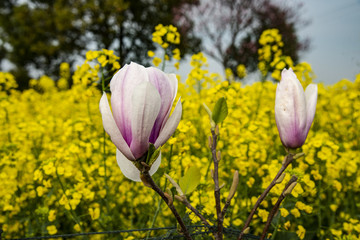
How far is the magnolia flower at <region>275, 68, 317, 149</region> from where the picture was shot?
19.1 inches

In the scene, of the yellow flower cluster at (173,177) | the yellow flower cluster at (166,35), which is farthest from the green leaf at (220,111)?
the yellow flower cluster at (166,35)

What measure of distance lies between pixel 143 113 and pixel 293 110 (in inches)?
8.4

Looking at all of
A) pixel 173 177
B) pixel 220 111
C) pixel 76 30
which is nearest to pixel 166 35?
pixel 173 177

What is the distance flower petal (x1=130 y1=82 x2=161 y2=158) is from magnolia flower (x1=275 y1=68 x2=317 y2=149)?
0.18 m

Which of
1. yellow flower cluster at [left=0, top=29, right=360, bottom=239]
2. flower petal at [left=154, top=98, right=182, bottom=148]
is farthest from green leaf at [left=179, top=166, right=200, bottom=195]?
yellow flower cluster at [left=0, top=29, right=360, bottom=239]

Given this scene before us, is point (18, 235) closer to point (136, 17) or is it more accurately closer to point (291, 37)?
point (136, 17)

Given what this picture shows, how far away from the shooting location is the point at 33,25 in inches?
538

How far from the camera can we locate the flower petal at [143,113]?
42 cm

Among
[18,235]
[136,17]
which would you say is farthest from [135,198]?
[136,17]

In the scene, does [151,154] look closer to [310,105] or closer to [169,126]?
[169,126]

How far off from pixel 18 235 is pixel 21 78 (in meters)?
14.2

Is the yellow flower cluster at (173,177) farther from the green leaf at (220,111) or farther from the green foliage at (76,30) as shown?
the green foliage at (76,30)

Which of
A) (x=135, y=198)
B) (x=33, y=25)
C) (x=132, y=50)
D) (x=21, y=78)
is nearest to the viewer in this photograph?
(x=135, y=198)

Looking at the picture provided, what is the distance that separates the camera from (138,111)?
431 millimetres
